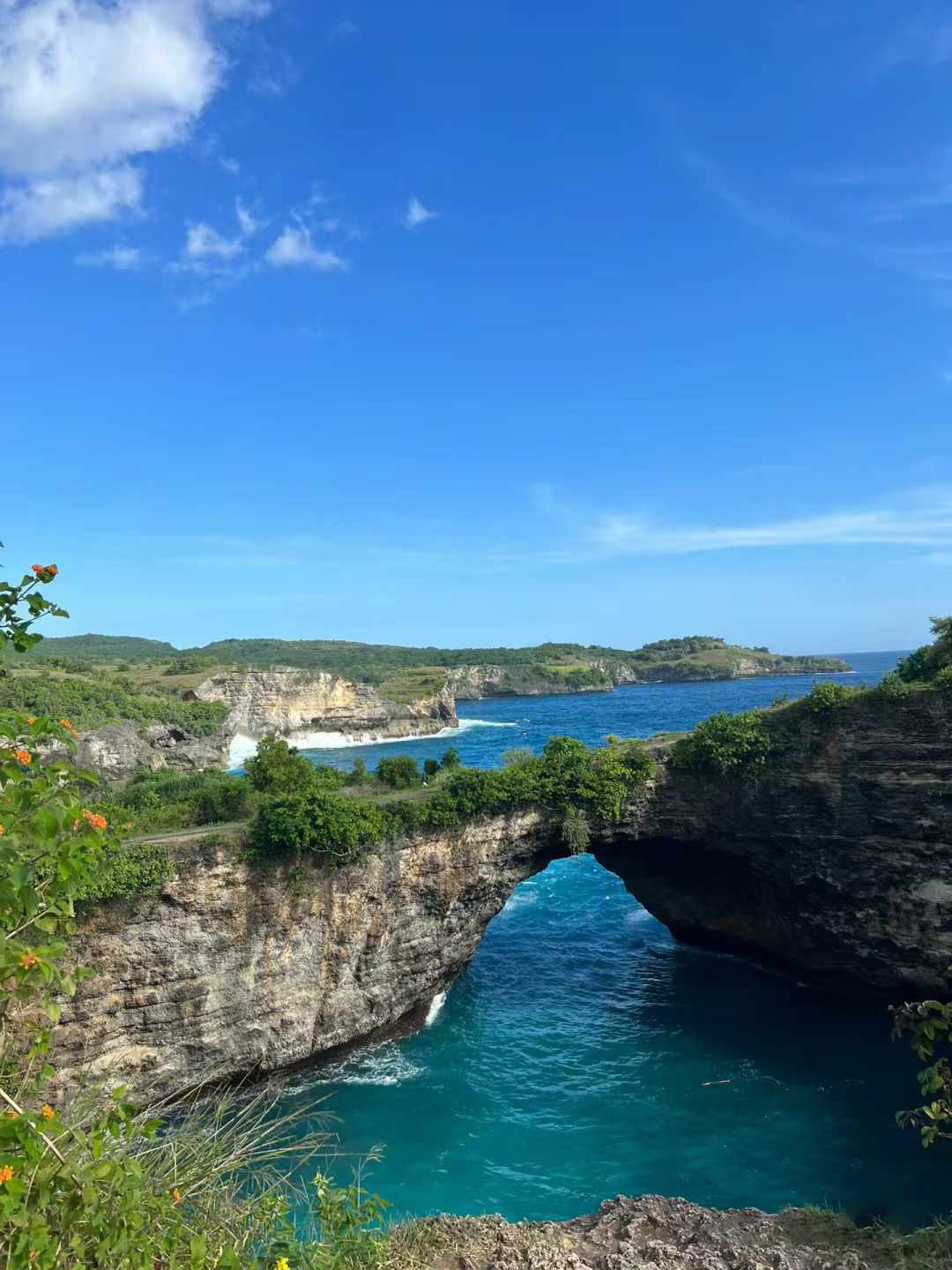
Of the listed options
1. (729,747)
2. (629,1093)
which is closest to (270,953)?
(629,1093)

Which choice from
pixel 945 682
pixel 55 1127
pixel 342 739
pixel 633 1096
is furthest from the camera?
pixel 342 739

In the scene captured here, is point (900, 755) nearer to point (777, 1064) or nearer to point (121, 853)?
point (777, 1064)

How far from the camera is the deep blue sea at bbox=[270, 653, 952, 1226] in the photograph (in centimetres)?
1684

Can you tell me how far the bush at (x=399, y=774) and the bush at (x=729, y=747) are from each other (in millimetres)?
8867

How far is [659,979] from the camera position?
89.9 ft

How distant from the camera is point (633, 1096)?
66.5 feet

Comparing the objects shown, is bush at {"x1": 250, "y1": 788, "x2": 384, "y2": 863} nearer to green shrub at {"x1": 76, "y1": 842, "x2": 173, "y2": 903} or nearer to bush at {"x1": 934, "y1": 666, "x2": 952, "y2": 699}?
green shrub at {"x1": 76, "y1": 842, "x2": 173, "y2": 903}

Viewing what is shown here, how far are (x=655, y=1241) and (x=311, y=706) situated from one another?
91069 mm

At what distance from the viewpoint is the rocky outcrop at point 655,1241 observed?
1189 centimetres

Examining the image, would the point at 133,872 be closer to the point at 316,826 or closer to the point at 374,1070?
the point at 316,826

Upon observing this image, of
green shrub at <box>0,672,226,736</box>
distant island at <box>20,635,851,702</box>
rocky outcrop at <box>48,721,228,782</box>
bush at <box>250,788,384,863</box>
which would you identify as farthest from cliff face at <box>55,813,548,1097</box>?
distant island at <box>20,635,851,702</box>

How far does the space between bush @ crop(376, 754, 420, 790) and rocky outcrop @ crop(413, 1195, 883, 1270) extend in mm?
13724

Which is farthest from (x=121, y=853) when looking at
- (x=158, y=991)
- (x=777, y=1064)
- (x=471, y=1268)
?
(x=777, y=1064)

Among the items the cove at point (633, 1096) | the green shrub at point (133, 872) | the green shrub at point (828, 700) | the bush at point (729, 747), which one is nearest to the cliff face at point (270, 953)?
the green shrub at point (133, 872)
